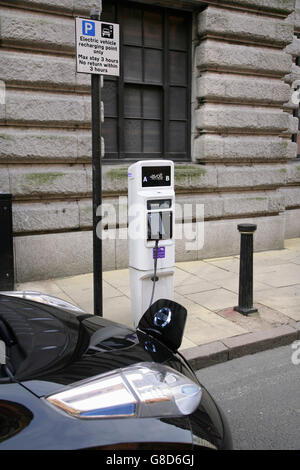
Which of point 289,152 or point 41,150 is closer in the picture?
point 41,150

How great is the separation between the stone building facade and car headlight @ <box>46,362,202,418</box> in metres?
4.84

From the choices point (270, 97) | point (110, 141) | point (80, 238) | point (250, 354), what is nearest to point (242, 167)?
point (270, 97)

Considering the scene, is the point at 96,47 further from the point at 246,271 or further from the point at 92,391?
the point at 92,391

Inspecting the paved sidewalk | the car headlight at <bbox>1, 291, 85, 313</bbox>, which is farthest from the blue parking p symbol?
the paved sidewalk

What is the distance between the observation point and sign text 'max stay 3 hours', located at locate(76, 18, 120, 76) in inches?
158

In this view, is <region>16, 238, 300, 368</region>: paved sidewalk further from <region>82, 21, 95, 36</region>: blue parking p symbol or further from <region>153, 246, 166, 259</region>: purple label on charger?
<region>82, 21, 95, 36</region>: blue parking p symbol

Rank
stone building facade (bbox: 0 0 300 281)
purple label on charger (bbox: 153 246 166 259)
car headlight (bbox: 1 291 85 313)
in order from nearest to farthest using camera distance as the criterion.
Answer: car headlight (bbox: 1 291 85 313)
purple label on charger (bbox: 153 246 166 259)
stone building facade (bbox: 0 0 300 281)

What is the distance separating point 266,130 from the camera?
852 cm

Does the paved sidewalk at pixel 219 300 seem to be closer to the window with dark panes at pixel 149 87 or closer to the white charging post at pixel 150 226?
the white charging post at pixel 150 226

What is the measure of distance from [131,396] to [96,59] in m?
3.27

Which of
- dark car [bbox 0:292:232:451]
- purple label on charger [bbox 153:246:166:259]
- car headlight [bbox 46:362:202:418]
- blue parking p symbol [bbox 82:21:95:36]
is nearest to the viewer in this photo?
Answer: dark car [bbox 0:292:232:451]

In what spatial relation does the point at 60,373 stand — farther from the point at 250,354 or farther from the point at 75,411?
the point at 250,354

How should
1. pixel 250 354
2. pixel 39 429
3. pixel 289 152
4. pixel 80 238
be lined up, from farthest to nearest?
pixel 289 152
pixel 80 238
pixel 250 354
pixel 39 429

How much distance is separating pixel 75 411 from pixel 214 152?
6738 millimetres
